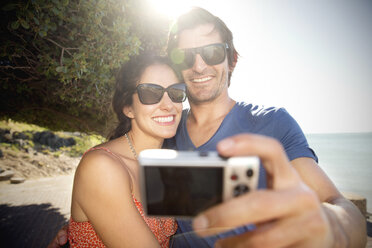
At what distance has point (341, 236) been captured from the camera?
919 millimetres

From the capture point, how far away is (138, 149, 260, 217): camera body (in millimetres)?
889

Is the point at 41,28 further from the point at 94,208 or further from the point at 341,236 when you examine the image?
the point at 341,236

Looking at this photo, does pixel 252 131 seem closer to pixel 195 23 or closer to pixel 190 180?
pixel 190 180

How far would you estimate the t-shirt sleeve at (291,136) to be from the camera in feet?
5.68

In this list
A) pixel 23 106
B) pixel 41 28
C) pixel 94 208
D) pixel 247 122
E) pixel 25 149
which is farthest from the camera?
pixel 25 149

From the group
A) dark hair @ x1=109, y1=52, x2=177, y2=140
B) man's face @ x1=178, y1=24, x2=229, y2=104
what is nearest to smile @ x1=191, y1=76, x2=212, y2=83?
man's face @ x1=178, y1=24, x2=229, y2=104

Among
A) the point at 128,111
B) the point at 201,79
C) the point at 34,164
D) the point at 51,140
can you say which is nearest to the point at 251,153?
the point at 201,79

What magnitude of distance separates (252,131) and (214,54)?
127 cm

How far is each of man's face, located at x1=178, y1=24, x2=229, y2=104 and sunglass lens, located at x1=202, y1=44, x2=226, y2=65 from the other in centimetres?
5

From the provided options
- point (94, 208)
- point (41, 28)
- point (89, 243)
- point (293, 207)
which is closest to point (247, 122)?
point (293, 207)

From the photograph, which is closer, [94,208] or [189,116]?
[94,208]

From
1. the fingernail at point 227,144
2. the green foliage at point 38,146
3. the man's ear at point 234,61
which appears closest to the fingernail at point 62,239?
the fingernail at point 227,144

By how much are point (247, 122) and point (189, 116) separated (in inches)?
41.8

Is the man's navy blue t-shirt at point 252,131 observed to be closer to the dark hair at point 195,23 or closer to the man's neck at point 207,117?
the man's neck at point 207,117
